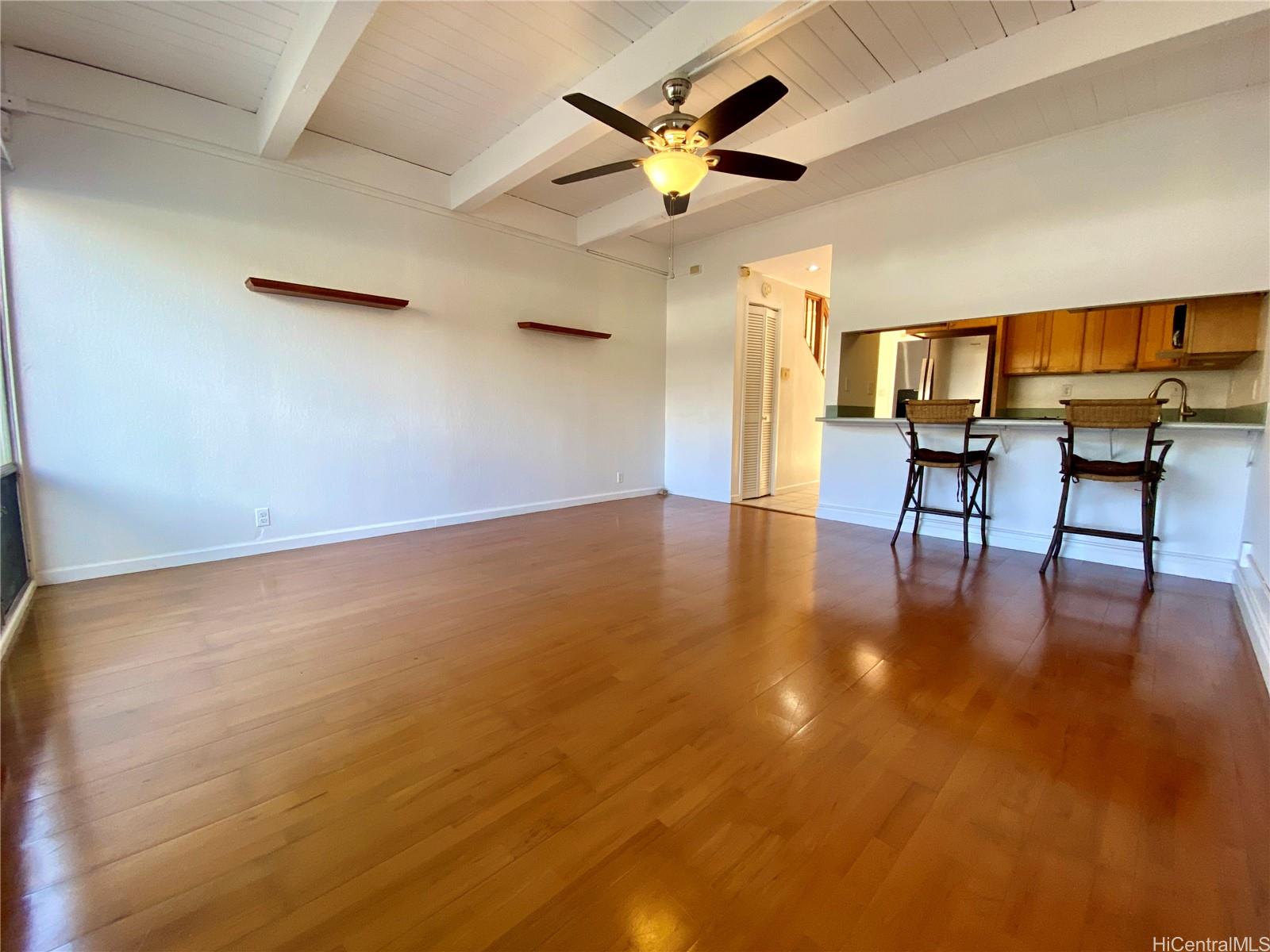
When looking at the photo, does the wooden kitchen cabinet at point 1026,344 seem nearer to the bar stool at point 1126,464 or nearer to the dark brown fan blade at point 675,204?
the bar stool at point 1126,464

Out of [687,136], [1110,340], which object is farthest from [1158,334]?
[687,136]

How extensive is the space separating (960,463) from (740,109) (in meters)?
2.86

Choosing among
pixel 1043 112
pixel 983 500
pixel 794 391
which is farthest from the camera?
pixel 794 391

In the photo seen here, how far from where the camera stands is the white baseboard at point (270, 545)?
306 centimetres

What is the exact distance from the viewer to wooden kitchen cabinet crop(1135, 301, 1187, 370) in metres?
3.82

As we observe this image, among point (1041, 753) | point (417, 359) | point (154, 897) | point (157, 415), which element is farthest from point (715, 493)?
point (154, 897)

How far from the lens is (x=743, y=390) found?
19.2ft

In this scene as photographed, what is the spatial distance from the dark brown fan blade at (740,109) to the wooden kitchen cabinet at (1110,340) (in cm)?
362

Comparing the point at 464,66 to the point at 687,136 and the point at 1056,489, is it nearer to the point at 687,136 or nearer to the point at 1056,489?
the point at 687,136

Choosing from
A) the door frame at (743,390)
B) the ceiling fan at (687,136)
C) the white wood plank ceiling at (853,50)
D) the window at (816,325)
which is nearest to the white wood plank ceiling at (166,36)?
the ceiling fan at (687,136)

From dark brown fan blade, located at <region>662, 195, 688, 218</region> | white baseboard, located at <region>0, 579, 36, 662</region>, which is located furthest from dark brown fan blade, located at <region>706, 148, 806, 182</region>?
white baseboard, located at <region>0, 579, 36, 662</region>

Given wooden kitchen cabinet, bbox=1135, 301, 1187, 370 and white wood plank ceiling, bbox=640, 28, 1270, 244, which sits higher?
white wood plank ceiling, bbox=640, 28, 1270, 244

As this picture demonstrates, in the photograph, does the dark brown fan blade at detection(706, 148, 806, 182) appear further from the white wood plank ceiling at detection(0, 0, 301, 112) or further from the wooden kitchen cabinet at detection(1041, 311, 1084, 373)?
the wooden kitchen cabinet at detection(1041, 311, 1084, 373)

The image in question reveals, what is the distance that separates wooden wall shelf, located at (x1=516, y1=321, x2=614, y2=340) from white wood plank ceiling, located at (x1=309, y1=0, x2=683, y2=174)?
1.42 metres
